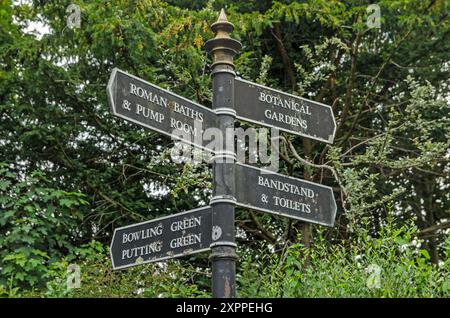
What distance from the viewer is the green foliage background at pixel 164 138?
28.9ft

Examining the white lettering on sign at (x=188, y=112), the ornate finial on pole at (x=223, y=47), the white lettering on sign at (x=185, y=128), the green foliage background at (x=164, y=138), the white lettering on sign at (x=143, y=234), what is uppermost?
the green foliage background at (x=164, y=138)

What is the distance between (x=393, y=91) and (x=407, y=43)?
4.09 ft

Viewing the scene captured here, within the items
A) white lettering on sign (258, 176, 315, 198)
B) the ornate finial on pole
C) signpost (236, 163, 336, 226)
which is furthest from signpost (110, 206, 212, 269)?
the ornate finial on pole

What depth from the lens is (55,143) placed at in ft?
34.3

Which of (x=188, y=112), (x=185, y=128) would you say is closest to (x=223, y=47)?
(x=188, y=112)

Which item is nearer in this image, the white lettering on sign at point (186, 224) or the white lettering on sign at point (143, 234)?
the white lettering on sign at point (186, 224)

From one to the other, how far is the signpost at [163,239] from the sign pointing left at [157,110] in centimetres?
48

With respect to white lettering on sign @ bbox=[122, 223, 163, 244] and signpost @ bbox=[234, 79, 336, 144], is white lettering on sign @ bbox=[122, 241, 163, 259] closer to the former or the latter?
white lettering on sign @ bbox=[122, 223, 163, 244]

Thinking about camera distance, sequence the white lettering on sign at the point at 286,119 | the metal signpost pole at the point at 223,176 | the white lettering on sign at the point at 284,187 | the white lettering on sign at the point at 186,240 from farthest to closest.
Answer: the white lettering on sign at the point at 286,119 < the white lettering on sign at the point at 284,187 < the white lettering on sign at the point at 186,240 < the metal signpost pole at the point at 223,176

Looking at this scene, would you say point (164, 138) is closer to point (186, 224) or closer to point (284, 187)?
point (284, 187)

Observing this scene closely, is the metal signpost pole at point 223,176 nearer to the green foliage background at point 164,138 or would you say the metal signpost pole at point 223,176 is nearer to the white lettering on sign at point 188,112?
the white lettering on sign at point 188,112

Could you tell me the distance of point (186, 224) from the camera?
4699mm

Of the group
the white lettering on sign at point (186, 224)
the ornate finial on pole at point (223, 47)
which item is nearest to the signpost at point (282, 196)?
the white lettering on sign at point (186, 224)

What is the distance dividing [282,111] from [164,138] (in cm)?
623
